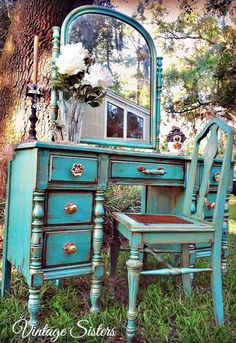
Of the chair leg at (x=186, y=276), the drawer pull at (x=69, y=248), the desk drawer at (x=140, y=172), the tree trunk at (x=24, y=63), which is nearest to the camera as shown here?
the drawer pull at (x=69, y=248)

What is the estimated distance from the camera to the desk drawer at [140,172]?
156cm

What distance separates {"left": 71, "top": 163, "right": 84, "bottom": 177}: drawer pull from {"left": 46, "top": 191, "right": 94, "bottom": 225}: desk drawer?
3.8 inches

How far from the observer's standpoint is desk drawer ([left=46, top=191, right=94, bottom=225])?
1.39 meters

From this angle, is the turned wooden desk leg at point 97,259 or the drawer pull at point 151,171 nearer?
the turned wooden desk leg at point 97,259

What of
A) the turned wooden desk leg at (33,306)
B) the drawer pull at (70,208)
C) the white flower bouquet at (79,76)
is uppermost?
the white flower bouquet at (79,76)

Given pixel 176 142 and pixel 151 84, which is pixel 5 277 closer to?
pixel 176 142

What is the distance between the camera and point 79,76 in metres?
1.68

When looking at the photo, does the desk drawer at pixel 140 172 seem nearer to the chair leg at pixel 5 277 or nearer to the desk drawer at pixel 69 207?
the desk drawer at pixel 69 207

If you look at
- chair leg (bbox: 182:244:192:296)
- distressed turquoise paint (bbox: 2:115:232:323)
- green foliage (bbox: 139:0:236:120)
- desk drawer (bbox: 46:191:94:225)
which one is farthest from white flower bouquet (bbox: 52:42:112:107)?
green foliage (bbox: 139:0:236:120)

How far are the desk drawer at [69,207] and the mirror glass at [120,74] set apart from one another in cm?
63

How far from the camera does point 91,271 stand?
58.2 inches

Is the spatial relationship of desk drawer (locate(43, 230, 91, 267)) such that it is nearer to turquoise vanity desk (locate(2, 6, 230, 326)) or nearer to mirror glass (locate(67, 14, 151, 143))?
turquoise vanity desk (locate(2, 6, 230, 326))

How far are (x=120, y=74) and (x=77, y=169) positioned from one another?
1089 millimetres

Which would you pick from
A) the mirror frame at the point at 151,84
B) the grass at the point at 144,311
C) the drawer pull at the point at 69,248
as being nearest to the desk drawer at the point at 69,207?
the drawer pull at the point at 69,248
